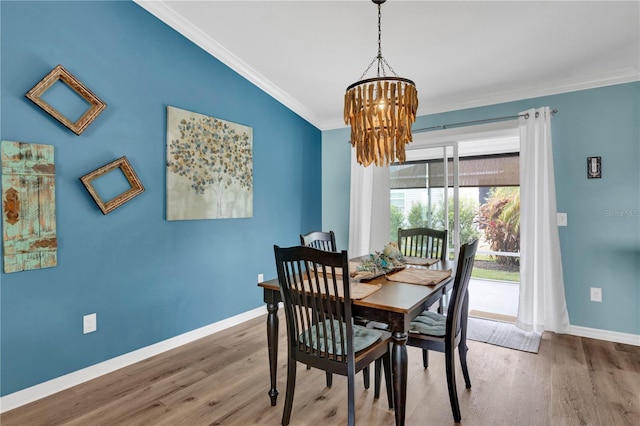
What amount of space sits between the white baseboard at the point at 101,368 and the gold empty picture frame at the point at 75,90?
1655 mm

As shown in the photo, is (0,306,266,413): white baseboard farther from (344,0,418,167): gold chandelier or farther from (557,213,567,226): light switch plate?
(557,213,567,226): light switch plate

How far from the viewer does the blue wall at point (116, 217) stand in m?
2.13

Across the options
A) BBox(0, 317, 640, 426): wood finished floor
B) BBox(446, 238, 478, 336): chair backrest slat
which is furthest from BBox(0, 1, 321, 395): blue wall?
BBox(446, 238, 478, 336): chair backrest slat

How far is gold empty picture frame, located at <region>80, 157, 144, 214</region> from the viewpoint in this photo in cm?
239

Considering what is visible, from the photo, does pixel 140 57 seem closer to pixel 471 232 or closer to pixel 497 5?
pixel 497 5

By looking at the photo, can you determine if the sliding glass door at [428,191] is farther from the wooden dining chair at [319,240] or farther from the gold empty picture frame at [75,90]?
the gold empty picture frame at [75,90]

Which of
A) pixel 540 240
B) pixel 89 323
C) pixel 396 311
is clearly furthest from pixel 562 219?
pixel 89 323

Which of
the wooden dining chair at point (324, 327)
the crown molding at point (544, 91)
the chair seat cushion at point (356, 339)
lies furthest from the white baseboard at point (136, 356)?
the crown molding at point (544, 91)

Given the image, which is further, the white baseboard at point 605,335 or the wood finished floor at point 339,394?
the white baseboard at point 605,335

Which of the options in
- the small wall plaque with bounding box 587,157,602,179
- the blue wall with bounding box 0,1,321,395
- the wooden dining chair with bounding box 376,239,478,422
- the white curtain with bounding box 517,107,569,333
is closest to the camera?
the wooden dining chair with bounding box 376,239,478,422

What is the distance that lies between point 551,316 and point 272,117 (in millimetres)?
3502

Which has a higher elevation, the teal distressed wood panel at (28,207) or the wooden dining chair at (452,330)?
the teal distressed wood panel at (28,207)

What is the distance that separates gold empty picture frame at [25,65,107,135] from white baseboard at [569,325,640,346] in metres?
4.41

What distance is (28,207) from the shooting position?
212cm
